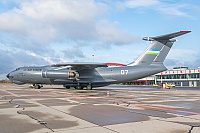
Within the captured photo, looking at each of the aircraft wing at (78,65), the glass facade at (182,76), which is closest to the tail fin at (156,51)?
the aircraft wing at (78,65)

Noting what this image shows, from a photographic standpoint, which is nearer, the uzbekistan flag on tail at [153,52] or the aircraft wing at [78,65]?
the aircraft wing at [78,65]

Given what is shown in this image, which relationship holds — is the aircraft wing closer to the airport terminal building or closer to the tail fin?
the tail fin

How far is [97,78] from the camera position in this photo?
3109cm

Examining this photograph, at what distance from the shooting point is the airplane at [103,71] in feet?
96.9

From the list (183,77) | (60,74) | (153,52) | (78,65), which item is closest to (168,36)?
(153,52)

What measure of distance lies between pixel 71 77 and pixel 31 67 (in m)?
7.46

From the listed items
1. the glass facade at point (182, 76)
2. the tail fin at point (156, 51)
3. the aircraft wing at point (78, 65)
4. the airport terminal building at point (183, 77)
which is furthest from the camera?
the glass facade at point (182, 76)

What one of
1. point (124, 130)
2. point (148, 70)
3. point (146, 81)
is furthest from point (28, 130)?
point (146, 81)

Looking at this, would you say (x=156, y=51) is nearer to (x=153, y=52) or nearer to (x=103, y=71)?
(x=153, y=52)

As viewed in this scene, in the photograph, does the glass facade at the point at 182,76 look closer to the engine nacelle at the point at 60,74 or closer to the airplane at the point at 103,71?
the airplane at the point at 103,71

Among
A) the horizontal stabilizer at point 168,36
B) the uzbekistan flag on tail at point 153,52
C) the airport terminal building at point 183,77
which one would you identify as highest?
the horizontal stabilizer at point 168,36

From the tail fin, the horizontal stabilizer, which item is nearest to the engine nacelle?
the tail fin

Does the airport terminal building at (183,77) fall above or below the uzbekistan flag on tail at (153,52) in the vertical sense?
below

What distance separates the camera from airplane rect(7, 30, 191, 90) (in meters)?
29.5
